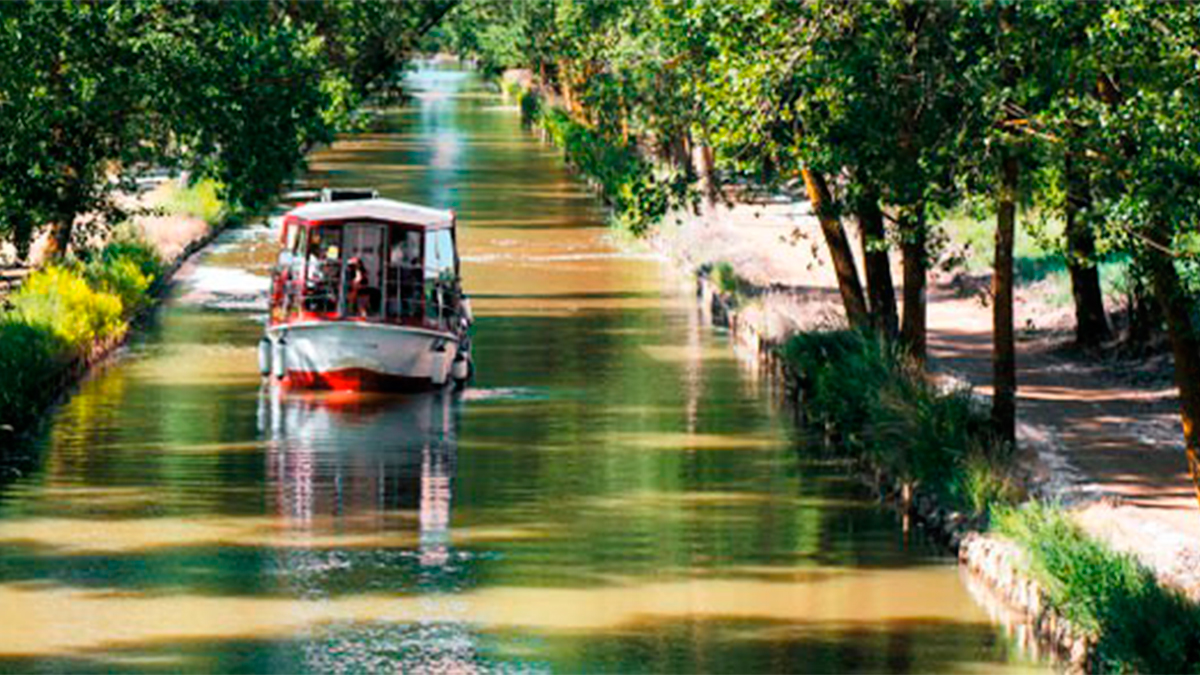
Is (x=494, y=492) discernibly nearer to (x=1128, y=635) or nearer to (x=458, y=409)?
(x=458, y=409)

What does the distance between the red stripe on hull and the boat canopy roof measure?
253cm

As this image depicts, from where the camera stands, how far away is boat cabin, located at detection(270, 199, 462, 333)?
116ft

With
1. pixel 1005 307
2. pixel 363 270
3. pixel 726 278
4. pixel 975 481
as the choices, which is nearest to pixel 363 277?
pixel 363 270

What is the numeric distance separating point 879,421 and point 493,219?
37002mm

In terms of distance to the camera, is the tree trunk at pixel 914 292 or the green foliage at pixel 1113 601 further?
the tree trunk at pixel 914 292

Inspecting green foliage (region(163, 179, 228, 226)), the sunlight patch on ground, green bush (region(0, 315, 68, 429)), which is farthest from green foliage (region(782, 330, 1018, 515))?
green foliage (region(163, 179, 228, 226))

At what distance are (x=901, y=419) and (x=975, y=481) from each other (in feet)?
10.8

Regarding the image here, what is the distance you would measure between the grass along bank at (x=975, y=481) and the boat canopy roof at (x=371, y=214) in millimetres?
5984

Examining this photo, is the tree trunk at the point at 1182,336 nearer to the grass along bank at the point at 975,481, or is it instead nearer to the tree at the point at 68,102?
the grass along bank at the point at 975,481

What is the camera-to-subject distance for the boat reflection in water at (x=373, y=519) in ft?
67.3

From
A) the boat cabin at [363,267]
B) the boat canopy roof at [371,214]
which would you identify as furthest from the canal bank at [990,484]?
the boat canopy roof at [371,214]

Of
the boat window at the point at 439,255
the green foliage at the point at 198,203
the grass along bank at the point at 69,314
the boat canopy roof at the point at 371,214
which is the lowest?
the grass along bank at the point at 69,314

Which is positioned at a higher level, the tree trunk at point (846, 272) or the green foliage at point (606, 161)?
the green foliage at point (606, 161)

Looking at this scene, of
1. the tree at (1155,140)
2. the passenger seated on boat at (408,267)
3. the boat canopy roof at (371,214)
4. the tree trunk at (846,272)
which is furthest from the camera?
the boat canopy roof at (371,214)
